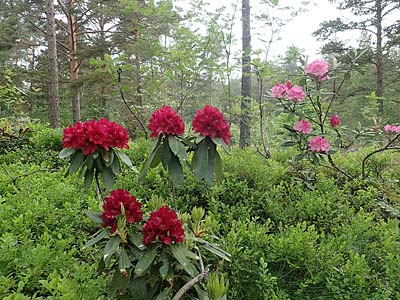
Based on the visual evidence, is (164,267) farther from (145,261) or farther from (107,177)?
(107,177)

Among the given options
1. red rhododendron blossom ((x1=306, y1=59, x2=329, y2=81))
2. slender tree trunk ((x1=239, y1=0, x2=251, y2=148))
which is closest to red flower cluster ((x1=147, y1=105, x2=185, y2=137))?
red rhododendron blossom ((x1=306, y1=59, x2=329, y2=81))

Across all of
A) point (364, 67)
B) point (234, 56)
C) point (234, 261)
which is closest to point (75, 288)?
point (234, 261)

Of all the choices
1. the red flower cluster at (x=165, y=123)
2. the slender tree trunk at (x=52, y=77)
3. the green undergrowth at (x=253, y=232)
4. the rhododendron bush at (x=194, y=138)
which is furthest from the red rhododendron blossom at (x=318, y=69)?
the slender tree trunk at (x=52, y=77)

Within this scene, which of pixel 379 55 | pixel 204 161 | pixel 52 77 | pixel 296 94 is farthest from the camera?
pixel 379 55

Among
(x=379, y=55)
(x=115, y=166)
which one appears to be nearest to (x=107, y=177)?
(x=115, y=166)

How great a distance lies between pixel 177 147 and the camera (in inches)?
53.1

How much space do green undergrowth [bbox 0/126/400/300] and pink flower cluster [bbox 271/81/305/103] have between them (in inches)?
21.4

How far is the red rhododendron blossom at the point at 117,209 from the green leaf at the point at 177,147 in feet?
0.96

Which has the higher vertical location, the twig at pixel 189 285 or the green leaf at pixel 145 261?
the green leaf at pixel 145 261

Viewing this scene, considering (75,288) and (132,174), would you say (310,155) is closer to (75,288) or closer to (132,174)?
(132,174)

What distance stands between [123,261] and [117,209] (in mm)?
171

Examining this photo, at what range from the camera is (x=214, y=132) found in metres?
1.36

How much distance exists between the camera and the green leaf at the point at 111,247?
3.36 ft

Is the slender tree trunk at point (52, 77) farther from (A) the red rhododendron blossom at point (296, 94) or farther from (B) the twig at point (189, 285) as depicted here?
(B) the twig at point (189, 285)
